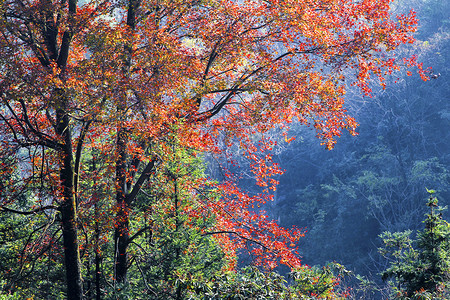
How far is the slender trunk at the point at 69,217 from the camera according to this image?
7.22 m

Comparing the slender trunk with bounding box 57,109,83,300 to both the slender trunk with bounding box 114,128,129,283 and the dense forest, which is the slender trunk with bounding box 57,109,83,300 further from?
the slender trunk with bounding box 114,128,129,283

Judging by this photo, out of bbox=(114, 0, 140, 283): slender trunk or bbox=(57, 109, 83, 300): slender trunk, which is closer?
bbox=(57, 109, 83, 300): slender trunk

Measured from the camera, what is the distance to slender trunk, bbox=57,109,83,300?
23.7ft

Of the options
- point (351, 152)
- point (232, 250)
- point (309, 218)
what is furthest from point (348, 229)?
point (232, 250)

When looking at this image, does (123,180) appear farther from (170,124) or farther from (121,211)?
(170,124)

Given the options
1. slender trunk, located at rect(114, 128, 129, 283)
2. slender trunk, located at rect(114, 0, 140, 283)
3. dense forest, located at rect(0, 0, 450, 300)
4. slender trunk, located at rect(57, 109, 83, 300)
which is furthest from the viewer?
slender trunk, located at rect(114, 128, 129, 283)

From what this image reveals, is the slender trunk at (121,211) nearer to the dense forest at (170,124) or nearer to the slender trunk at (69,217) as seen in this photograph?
the dense forest at (170,124)

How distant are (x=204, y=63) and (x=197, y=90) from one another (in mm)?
1368

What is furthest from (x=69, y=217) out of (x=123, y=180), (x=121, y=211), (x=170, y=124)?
(x=170, y=124)

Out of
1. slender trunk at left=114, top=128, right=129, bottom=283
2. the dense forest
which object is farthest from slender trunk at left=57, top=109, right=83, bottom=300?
slender trunk at left=114, top=128, right=129, bottom=283

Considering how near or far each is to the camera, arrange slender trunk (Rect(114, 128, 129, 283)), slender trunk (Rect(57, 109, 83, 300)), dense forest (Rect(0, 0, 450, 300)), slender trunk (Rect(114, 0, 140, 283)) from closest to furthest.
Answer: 1. dense forest (Rect(0, 0, 450, 300))
2. slender trunk (Rect(57, 109, 83, 300))
3. slender trunk (Rect(114, 0, 140, 283))
4. slender trunk (Rect(114, 128, 129, 283))

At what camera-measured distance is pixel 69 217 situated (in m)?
7.34

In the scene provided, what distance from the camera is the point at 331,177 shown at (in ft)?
97.0

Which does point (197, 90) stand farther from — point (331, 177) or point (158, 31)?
point (331, 177)
